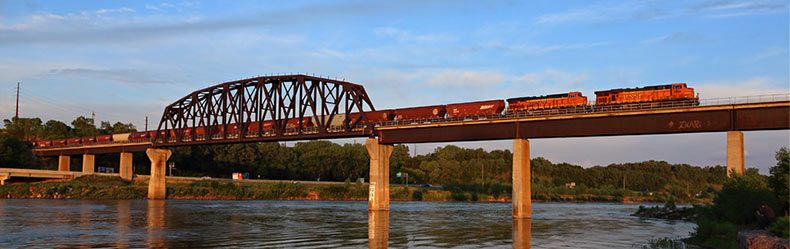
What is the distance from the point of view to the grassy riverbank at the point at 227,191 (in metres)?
108

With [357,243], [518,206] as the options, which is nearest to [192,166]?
[518,206]

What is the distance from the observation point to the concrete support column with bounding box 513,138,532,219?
60094 mm

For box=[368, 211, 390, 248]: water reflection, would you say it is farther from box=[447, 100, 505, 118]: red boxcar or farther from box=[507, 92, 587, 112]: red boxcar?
box=[507, 92, 587, 112]: red boxcar

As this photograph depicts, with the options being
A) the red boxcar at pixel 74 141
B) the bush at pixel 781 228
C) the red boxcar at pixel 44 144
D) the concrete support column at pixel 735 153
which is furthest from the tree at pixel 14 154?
the bush at pixel 781 228

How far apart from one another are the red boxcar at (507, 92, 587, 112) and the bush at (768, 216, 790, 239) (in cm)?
3159

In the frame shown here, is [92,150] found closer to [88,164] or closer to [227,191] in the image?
[88,164]

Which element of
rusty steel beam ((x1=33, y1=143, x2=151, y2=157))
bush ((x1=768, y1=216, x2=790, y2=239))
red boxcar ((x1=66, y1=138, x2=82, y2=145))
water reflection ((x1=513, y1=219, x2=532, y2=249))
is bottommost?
water reflection ((x1=513, y1=219, x2=532, y2=249))

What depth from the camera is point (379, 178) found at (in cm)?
7406

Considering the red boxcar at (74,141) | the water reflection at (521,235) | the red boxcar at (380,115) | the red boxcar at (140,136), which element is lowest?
the water reflection at (521,235)

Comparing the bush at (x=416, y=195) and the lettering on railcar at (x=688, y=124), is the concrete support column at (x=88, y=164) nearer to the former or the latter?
the bush at (x=416, y=195)

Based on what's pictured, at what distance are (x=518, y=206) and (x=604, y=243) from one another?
23.9 metres

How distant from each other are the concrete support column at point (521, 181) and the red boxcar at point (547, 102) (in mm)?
5253

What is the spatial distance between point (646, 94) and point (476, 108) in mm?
18349

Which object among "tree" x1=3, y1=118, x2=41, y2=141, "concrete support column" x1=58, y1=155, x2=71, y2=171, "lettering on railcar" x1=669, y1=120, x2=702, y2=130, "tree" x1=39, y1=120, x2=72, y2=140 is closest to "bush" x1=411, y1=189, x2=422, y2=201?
"lettering on railcar" x1=669, y1=120, x2=702, y2=130
